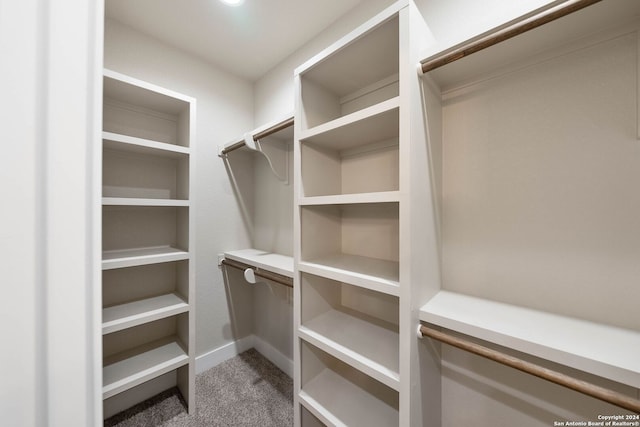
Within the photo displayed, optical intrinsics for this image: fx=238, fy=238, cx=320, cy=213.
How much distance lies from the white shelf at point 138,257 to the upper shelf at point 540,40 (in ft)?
4.82

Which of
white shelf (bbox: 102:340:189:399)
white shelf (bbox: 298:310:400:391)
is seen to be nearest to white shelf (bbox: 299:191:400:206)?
white shelf (bbox: 298:310:400:391)

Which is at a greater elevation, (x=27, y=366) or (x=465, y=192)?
(x=465, y=192)

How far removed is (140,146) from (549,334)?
1804 mm

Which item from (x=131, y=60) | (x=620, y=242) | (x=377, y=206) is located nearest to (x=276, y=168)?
(x=377, y=206)

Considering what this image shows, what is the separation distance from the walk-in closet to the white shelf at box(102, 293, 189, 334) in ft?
0.04

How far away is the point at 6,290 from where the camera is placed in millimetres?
215

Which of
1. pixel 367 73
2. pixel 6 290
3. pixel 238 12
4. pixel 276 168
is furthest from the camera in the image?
pixel 276 168

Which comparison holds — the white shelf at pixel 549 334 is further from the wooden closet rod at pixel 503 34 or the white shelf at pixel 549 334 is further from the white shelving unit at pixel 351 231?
the wooden closet rod at pixel 503 34

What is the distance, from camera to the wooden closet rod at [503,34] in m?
0.53

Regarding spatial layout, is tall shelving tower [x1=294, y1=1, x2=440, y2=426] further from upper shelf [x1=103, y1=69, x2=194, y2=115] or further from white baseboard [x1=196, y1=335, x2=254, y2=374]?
white baseboard [x1=196, y1=335, x2=254, y2=374]

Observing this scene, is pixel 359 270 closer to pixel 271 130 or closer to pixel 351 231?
pixel 351 231

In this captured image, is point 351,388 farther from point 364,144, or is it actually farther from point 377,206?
point 364,144

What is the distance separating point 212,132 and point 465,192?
1667 mm

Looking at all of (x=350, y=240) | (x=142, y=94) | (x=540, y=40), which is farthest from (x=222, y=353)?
(x=540, y=40)
